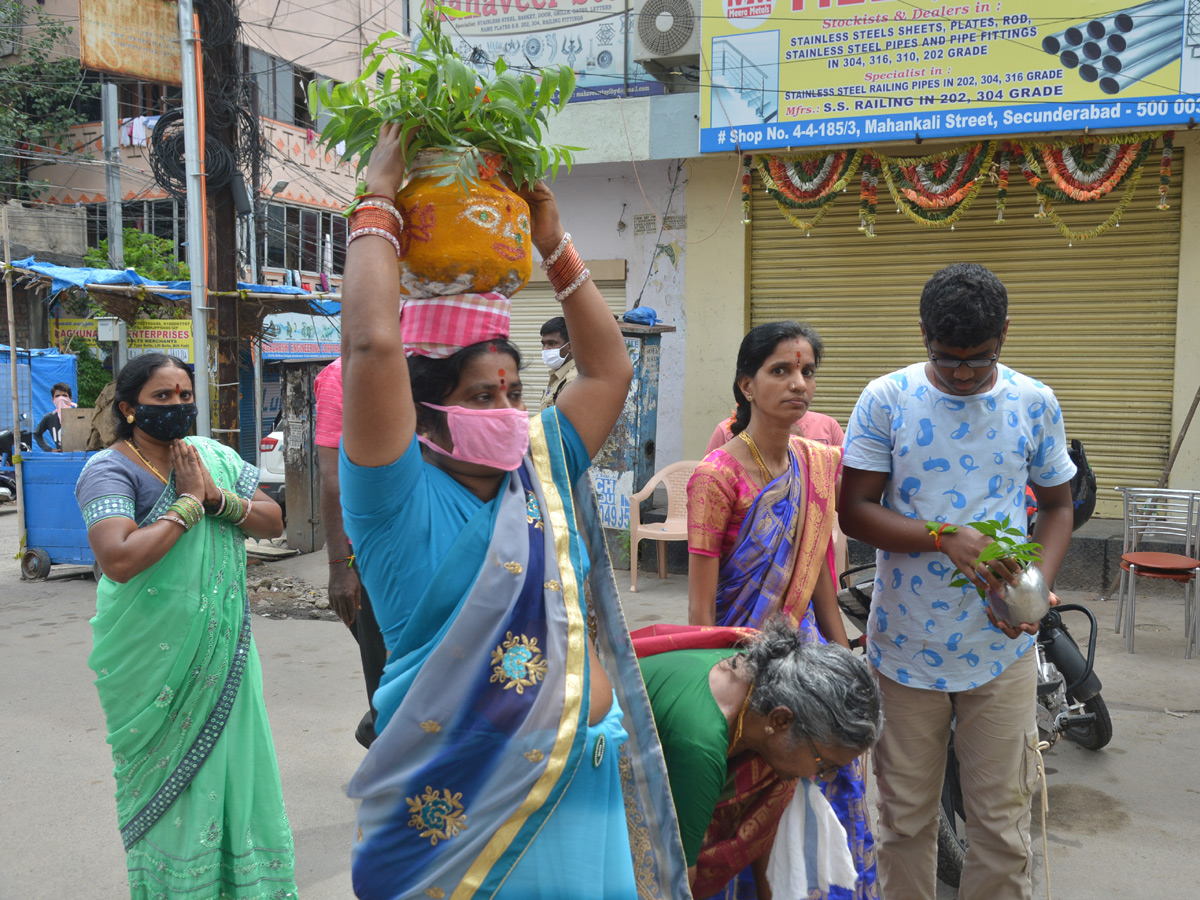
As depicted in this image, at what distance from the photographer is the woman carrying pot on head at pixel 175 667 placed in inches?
120

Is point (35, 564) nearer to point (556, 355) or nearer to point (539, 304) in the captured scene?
point (539, 304)

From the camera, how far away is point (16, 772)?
15.1 ft

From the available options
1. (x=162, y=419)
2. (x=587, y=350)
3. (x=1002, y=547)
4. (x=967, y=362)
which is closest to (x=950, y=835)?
(x=1002, y=547)

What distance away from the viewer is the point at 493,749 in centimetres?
164

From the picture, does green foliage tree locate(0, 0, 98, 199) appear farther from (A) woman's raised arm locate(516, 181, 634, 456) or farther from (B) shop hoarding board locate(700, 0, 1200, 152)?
(A) woman's raised arm locate(516, 181, 634, 456)

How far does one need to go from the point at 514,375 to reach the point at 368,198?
396mm

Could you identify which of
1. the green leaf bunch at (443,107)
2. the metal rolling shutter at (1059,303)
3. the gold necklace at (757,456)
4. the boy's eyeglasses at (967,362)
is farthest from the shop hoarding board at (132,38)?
the boy's eyeglasses at (967,362)

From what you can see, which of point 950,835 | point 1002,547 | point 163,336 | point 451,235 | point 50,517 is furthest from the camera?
point 163,336

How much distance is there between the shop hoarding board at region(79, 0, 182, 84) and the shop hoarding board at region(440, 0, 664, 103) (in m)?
2.83

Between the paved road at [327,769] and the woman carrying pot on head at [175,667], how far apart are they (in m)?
0.55

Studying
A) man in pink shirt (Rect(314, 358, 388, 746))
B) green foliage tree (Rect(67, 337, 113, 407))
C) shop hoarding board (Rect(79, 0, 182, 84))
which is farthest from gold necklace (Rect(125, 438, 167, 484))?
green foliage tree (Rect(67, 337, 113, 407))

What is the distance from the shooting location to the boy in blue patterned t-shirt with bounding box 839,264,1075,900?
267cm

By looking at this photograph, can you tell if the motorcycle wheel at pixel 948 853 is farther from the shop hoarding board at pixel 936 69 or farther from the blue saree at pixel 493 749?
the shop hoarding board at pixel 936 69

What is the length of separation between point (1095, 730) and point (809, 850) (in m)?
2.95
